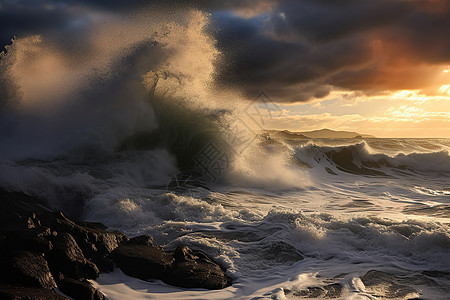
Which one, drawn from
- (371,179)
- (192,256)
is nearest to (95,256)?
(192,256)

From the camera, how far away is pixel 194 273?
4234 mm

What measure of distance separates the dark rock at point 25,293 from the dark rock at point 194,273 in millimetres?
1361

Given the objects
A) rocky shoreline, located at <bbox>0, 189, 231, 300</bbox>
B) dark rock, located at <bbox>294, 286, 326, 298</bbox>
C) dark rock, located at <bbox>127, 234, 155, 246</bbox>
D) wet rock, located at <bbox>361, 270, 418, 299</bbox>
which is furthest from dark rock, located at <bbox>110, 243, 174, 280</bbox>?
wet rock, located at <bbox>361, 270, 418, 299</bbox>

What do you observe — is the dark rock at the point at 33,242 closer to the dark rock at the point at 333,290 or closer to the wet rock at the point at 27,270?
the wet rock at the point at 27,270

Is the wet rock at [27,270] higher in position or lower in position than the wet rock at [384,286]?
higher

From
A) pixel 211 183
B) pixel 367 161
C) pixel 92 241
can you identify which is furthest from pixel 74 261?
pixel 367 161

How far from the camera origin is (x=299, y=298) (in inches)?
152

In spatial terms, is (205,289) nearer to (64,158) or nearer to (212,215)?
(212,215)

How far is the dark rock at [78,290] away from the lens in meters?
3.41

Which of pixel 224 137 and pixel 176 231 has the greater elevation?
pixel 224 137

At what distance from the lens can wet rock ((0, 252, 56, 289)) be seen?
3.19m

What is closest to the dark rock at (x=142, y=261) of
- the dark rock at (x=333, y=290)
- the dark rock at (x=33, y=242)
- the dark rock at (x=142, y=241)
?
the dark rock at (x=142, y=241)

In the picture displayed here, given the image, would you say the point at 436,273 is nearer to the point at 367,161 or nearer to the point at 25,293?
the point at 25,293

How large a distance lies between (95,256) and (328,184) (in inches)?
430
